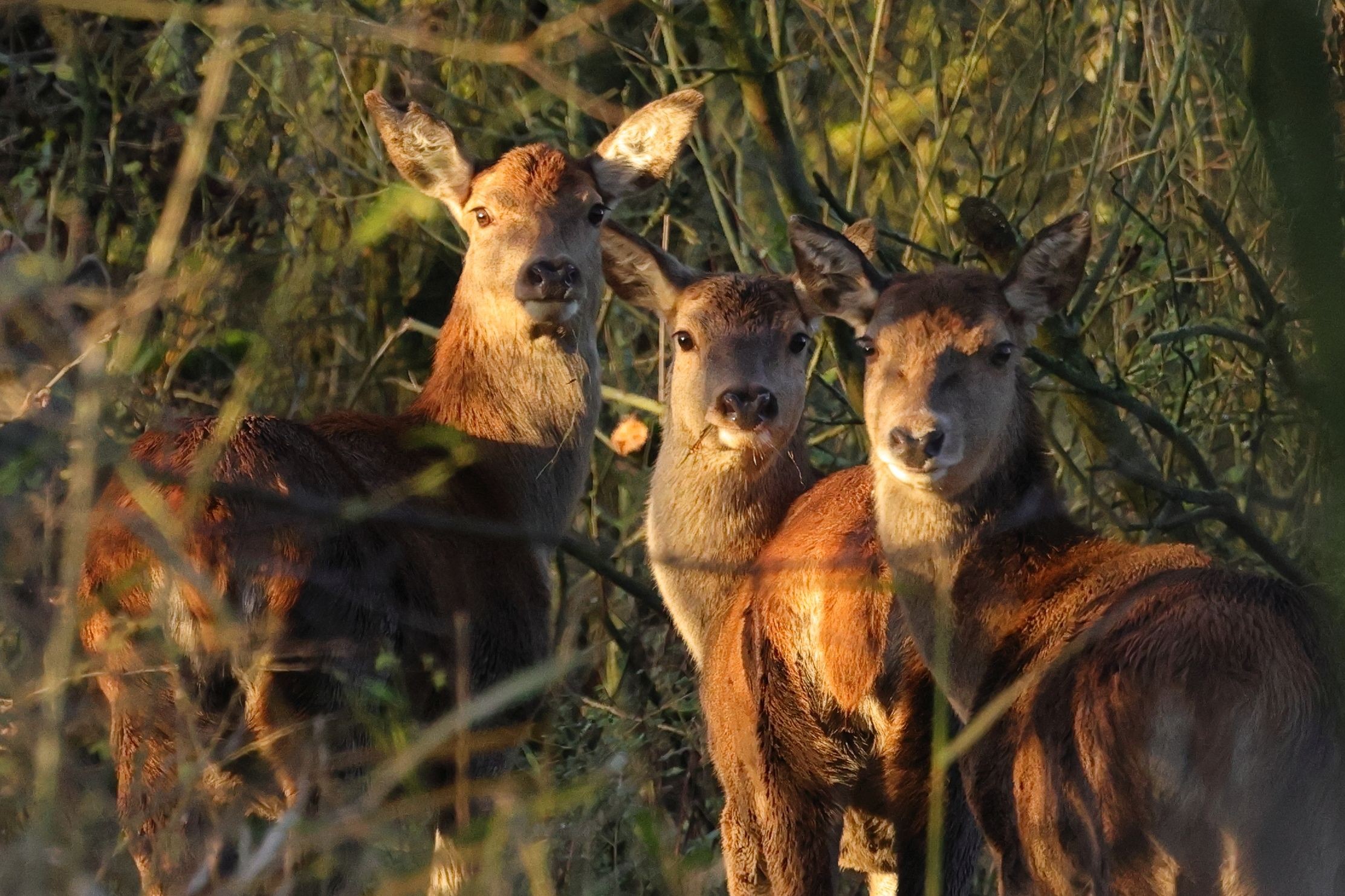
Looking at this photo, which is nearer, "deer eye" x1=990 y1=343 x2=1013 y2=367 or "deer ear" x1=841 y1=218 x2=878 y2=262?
"deer eye" x1=990 y1=343 x2=1013 y2=367

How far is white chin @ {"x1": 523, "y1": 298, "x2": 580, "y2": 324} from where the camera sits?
20.3 feet

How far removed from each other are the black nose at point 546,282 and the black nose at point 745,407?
947mm

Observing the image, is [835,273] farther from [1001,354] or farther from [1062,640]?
[1062,640]

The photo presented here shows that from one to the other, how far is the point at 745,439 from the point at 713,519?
0.29 meters

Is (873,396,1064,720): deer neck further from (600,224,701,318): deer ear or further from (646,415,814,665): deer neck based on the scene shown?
(600,224,701,318): deer ear

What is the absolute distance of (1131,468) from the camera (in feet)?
15.3

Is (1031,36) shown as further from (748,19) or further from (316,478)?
(316,478)

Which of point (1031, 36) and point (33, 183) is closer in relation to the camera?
point (1031, 36)

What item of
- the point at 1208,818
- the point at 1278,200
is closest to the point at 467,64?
the point at 1208,818

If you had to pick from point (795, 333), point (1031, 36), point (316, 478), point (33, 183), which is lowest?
point (316, 478)

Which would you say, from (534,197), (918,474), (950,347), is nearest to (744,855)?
(918,474)

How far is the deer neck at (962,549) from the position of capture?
4551 millimetres

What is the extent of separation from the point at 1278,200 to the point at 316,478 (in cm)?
391

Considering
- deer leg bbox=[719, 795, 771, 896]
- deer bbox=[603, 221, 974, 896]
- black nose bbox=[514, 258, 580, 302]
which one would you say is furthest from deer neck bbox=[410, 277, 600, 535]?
deer leg bbox=[719, 795, 771, 896]
